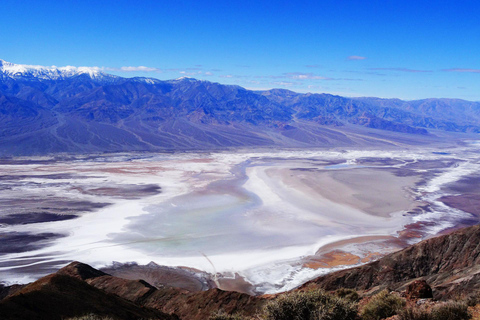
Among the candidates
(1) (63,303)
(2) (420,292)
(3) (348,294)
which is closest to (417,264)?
(3) (348,294)

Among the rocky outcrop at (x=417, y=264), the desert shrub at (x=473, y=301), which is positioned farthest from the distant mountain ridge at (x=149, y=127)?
the desert shrub at (x=473, y=301)

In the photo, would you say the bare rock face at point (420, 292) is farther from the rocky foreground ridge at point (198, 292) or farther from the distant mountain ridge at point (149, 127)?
the distant mountain ridge at point (149, 127)

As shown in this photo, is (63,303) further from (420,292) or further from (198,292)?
(420,292)

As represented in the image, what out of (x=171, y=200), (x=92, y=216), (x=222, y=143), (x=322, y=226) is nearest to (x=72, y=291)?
(x=92, y=216)

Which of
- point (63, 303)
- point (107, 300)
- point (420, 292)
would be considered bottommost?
point (107, 300)

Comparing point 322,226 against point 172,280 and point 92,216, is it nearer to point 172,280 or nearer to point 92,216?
point 172,280

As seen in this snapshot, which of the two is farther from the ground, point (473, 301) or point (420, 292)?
point (473, 301)

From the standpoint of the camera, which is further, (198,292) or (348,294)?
(198,292)

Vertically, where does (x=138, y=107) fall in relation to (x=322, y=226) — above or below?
above
